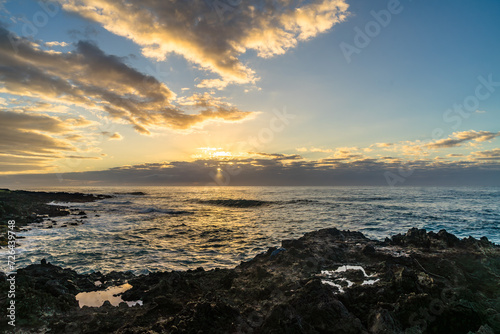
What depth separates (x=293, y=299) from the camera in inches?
277

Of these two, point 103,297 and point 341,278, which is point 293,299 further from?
point 103,297

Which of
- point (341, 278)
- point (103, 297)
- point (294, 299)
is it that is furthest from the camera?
point (341, 278)

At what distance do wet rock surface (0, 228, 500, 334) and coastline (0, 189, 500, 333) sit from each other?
3cm

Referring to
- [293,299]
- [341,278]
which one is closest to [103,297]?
[293,299]

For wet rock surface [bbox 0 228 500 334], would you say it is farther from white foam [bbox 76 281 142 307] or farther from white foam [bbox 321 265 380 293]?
white foam [bbox 76 281 142 307]

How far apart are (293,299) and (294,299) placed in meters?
0.05

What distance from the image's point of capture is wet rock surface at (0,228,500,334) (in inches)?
237

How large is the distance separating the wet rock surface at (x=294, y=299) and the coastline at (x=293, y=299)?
27mm

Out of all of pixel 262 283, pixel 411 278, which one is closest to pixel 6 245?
pixel 262 283

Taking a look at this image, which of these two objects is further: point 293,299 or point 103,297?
point 103,297

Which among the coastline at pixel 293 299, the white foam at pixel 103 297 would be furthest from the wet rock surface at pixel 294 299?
the white foam at pixel 103 297

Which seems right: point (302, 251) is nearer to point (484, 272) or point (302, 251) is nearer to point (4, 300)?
point (484, 272)

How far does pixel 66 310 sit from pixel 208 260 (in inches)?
347

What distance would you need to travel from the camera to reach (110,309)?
754 cm
